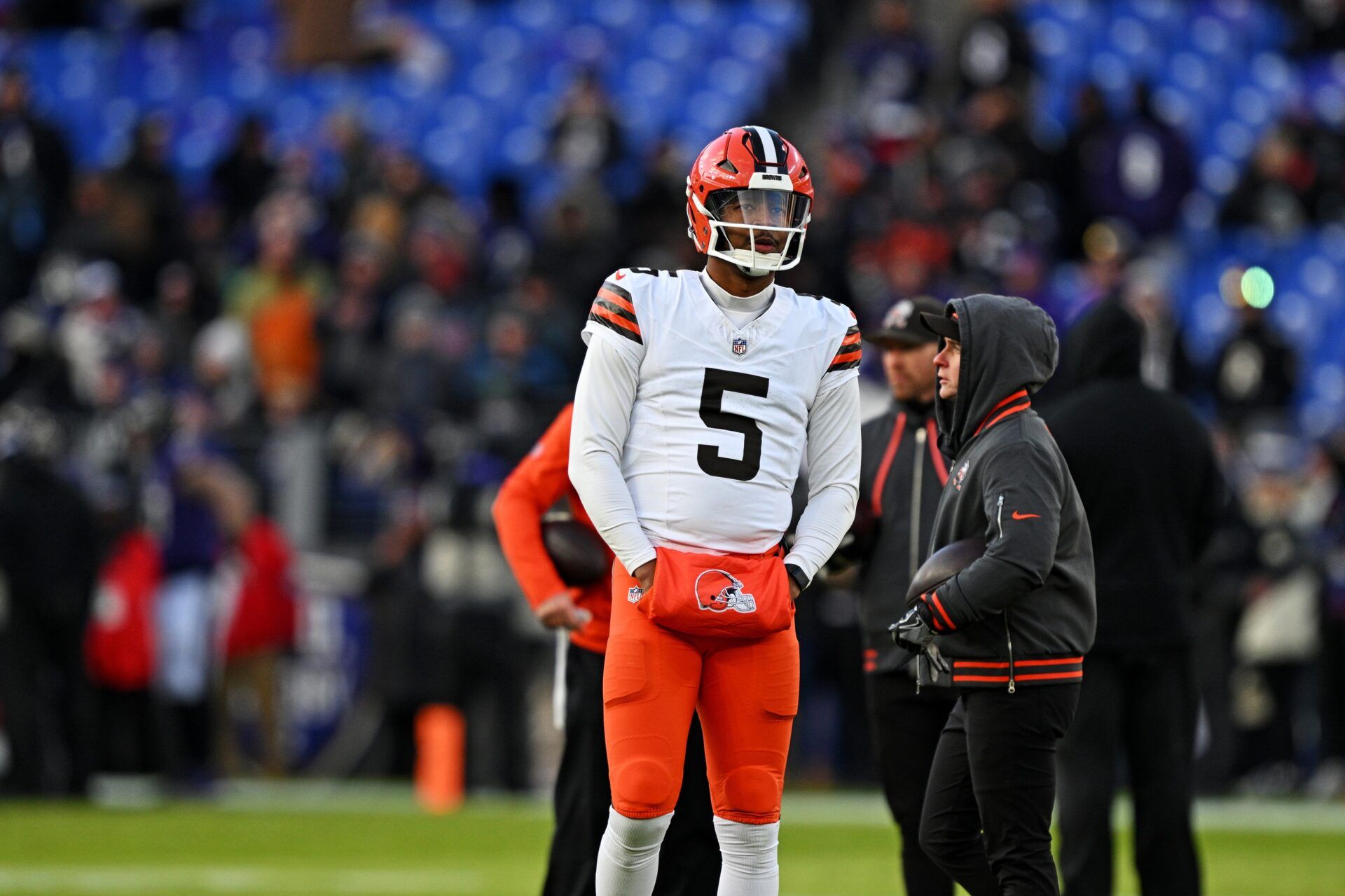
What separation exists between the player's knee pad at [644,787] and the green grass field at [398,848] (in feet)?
11.7

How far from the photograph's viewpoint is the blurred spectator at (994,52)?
649 inches

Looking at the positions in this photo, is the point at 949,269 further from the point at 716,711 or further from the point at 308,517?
the point at 716,711

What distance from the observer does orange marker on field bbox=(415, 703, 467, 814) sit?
13.0 metres

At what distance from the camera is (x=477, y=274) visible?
54.1ft

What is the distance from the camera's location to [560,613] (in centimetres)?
612

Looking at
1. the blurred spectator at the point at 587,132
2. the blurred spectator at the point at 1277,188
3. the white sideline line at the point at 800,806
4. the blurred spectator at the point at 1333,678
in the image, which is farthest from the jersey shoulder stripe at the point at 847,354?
the blurred spectator at the point at 587,132

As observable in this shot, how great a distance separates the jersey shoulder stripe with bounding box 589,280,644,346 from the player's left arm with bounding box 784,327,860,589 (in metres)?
0.54

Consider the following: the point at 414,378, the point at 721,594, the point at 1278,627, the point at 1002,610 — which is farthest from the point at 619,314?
the point at 414,378

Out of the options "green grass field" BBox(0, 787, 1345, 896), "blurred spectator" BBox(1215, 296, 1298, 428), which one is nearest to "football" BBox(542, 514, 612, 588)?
"green grass field" BBox(0, 787, 1345, 896)

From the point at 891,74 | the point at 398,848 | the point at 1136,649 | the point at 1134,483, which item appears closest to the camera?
the point at 1136,649

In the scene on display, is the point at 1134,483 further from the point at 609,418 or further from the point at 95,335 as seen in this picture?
the point at 95,335

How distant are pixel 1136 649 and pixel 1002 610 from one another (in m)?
1.67

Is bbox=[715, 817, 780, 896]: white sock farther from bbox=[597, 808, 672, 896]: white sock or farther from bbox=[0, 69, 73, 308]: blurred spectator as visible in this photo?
bbox=[0, 69, 73, 308]: blurred spectator

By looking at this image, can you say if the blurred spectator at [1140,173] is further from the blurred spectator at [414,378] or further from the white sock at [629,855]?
the white sock at [629,855]
